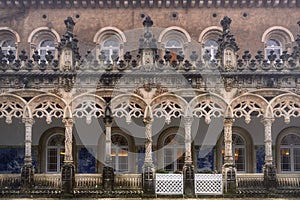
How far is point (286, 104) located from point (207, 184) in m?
4.85

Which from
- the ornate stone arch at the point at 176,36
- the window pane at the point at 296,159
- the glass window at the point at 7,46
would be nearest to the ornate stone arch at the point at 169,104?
the ornate stone arch at the point at 176,36

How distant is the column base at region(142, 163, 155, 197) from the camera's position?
1908cm

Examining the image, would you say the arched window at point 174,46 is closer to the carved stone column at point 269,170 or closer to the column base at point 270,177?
the carved stone column at point 269,170

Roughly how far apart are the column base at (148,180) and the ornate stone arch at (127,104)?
2.34 metres

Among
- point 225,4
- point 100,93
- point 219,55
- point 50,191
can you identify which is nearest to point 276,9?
point 225,4

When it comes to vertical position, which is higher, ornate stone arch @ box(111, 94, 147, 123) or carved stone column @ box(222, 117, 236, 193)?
ornate stone arch @ box(111, 94, 147, 123)

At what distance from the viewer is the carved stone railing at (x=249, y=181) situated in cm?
1962

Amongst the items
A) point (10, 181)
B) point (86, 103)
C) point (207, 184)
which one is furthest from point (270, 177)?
point (10, 181)

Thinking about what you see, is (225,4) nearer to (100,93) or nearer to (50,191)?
(100,93)

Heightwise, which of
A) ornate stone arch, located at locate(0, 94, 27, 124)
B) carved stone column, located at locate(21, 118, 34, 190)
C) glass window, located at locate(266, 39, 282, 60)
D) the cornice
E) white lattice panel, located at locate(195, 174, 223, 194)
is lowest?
white lattice panel, located at locate(195, 174, 223, 194)

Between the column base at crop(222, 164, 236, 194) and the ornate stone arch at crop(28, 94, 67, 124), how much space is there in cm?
730

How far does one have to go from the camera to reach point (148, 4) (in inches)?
1016

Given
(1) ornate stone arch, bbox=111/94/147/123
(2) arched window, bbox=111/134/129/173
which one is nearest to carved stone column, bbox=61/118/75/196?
(1) ornate stone arch, bbox=111/94/147/123

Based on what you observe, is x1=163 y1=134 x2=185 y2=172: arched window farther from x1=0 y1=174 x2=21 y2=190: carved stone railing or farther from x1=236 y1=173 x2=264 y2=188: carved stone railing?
x1=0 y1=174 x2=21 y2=190: carved stone railing
